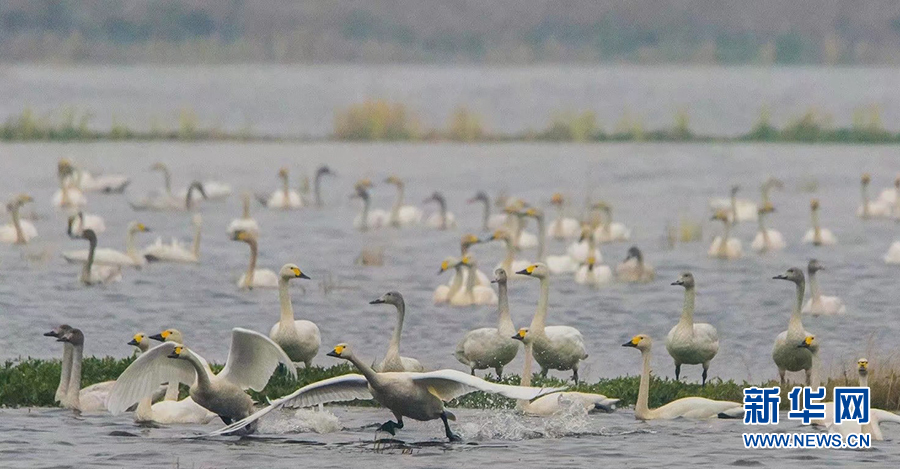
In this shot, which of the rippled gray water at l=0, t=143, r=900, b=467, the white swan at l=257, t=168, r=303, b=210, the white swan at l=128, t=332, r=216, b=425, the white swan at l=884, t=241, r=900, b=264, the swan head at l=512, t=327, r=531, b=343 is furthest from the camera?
the white swan at l=257, t=168, r=303, b=210

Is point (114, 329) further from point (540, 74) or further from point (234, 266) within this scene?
point (540, 74)

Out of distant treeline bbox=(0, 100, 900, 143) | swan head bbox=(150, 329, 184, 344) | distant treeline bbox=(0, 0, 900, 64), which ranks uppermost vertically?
distant treeline bbox=(0, 0, 900, 64)

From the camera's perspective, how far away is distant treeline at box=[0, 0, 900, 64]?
12338cm

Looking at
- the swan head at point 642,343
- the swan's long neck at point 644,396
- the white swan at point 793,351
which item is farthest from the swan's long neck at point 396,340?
the white swan at point 793,351

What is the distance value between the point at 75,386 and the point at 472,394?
3322mm

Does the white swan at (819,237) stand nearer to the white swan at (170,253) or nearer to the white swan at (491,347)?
the white swan at (170,253)

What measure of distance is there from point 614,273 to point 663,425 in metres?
11.4

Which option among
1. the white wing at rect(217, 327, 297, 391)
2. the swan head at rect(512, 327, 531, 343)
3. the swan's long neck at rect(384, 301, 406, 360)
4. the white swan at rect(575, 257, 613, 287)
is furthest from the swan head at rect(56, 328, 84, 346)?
the white swan at rect(575, 257, 613, 287)

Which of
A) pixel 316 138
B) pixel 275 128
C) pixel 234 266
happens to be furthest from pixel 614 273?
pixel 275 128

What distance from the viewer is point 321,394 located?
48.1 feet

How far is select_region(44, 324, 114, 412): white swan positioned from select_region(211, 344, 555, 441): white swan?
5.24ft

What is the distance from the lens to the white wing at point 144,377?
14.7 metres

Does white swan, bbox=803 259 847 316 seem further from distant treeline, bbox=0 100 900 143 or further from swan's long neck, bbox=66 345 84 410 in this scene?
distant treeline, bbox=0 100 900 143

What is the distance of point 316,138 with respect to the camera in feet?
192
